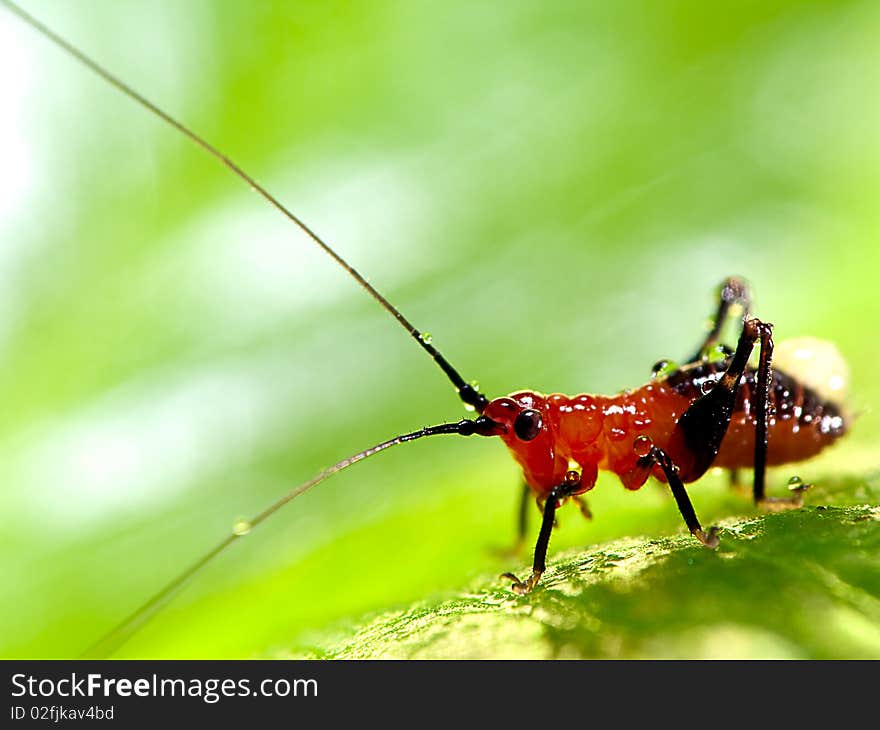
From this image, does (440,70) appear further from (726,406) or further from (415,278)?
(726,406)

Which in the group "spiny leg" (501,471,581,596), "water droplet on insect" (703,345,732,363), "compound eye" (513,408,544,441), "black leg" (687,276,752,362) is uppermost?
"black leg" (687,276,752,362)

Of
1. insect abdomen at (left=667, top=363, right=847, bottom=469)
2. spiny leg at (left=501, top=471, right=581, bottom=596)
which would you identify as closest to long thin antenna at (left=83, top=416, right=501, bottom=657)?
spiny leg at (left=501, top=471, right=581, bottom=596)

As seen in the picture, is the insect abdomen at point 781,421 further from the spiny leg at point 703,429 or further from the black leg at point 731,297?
the black leg at point 731,297

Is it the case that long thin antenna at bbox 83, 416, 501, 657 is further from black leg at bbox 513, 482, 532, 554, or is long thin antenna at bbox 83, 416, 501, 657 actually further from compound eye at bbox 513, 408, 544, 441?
black leg at bbox 513, 482, 532, 554

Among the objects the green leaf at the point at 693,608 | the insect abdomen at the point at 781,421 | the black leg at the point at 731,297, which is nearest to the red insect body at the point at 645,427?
the insect abdomen at the point at 781,421

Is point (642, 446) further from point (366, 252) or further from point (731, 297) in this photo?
point (366, 252)
